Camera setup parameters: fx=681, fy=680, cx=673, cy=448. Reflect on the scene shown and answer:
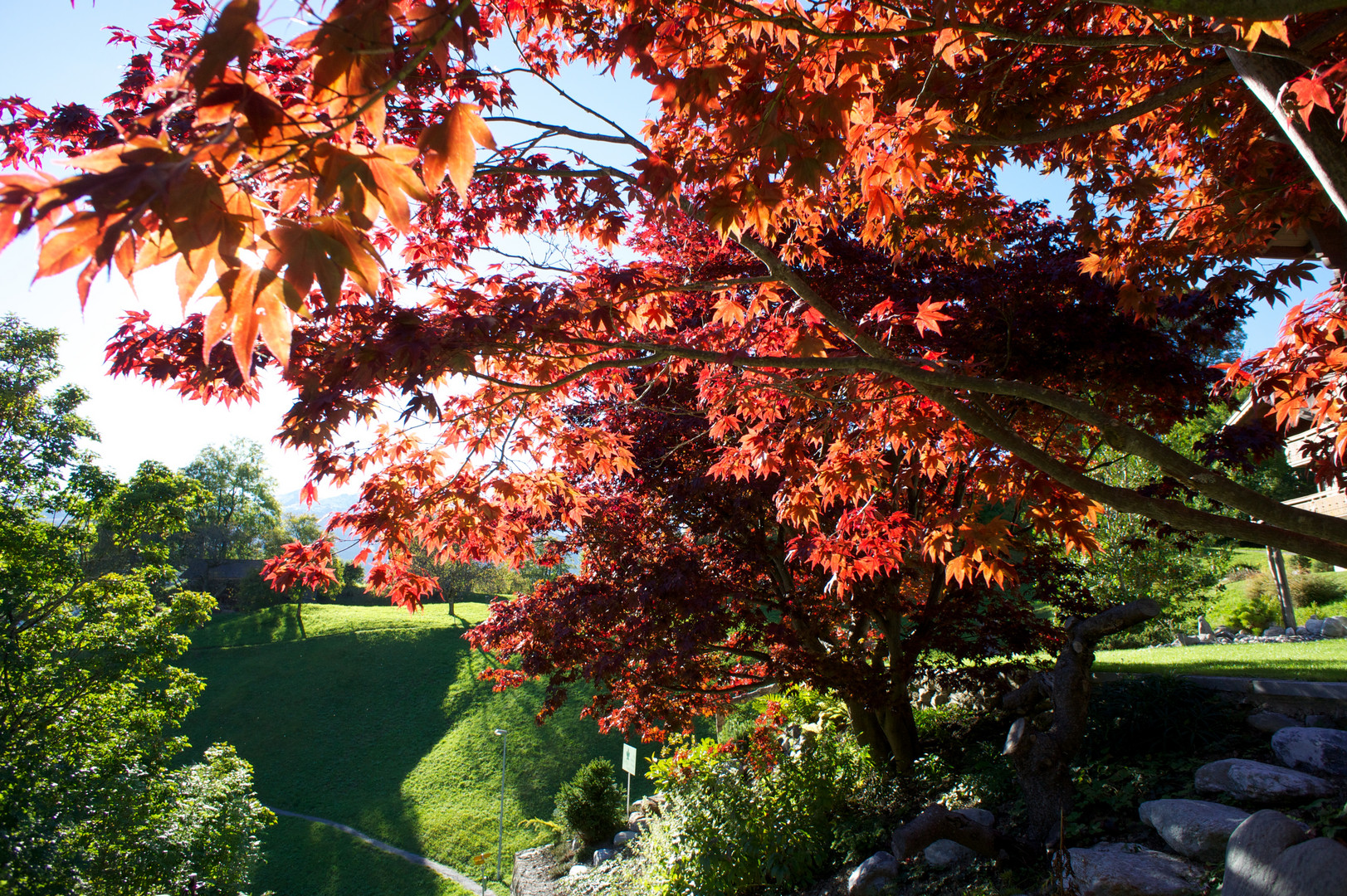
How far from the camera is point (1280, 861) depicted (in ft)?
8.86

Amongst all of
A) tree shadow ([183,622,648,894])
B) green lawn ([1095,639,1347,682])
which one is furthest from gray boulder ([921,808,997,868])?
tree shadow ([183,622,648,894])

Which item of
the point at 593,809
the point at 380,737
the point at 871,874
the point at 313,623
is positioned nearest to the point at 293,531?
the point at 313,623

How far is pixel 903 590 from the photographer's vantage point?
21.2 feet

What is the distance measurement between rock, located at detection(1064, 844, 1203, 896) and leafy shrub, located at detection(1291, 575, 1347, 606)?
17082 mm

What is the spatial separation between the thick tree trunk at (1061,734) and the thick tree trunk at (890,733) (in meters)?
1.51

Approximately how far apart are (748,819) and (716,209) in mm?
4787

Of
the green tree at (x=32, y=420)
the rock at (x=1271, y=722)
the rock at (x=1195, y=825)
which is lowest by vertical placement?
the rock at (x=1195, y=825)

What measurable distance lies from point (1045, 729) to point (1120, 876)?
2128mm

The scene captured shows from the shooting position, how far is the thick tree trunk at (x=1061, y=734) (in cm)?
433

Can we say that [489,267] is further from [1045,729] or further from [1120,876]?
[1045,729]

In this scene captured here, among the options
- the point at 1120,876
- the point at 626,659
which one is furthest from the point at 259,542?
the point at 1120,876

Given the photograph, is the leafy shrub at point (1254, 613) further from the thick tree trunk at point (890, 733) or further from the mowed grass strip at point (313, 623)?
the mowed grass strip at point (313, 623)

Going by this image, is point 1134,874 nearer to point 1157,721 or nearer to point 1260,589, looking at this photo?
point 1157,721

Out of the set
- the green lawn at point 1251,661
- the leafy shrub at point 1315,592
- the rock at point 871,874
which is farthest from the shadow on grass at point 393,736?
the leafy shrub at point 1315,592
